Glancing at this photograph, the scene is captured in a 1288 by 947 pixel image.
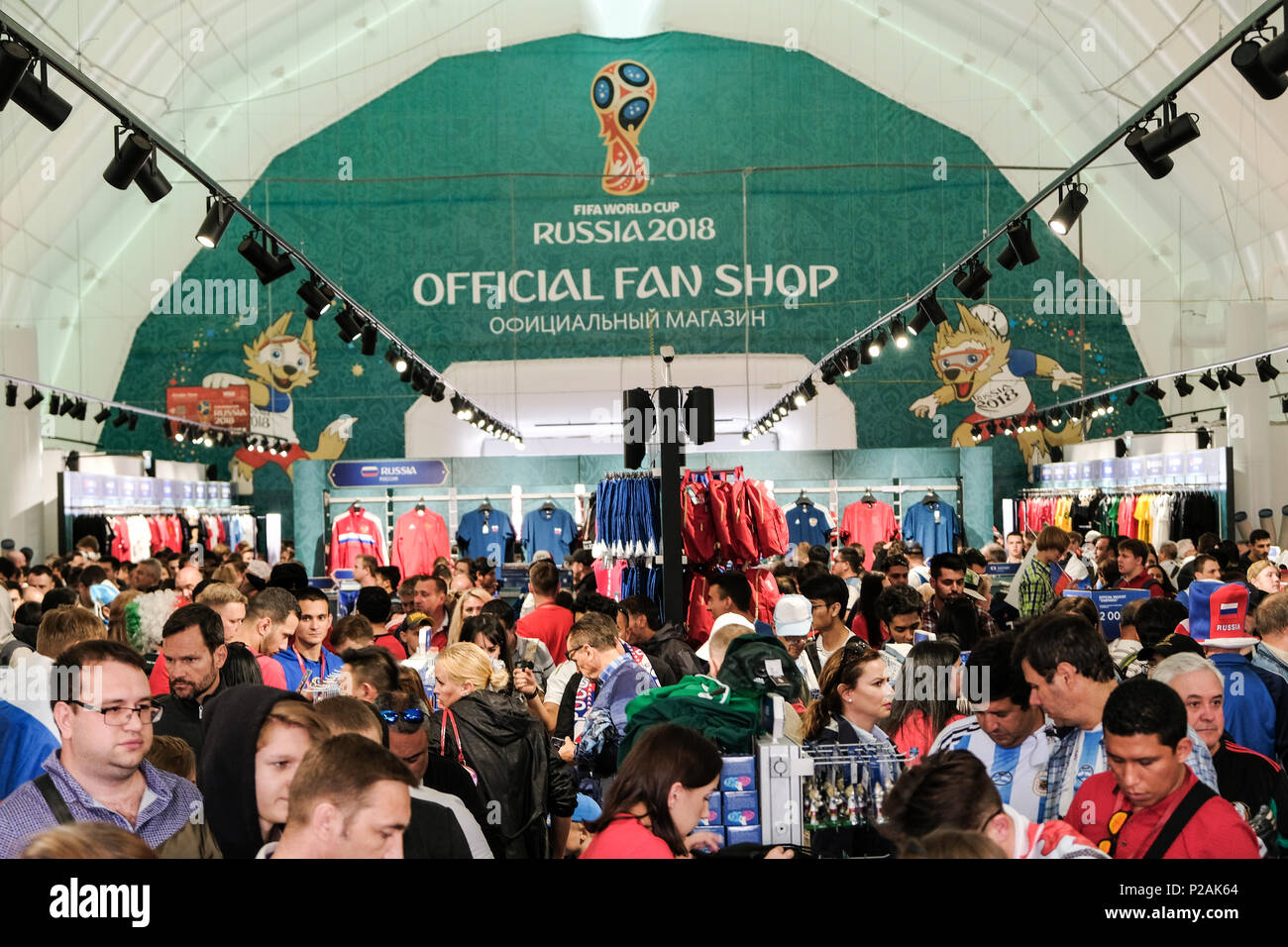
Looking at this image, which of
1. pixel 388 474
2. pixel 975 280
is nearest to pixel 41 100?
pixel 975 280

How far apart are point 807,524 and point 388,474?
17.6 feet

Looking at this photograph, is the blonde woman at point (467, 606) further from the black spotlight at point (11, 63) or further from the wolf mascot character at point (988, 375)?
the wolf mascot character at point (988, 375)

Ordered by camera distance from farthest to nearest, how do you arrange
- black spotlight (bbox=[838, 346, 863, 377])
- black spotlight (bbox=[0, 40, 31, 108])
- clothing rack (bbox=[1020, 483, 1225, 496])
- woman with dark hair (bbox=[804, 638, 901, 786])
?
clothing rack (bbox=[1020, 483, 1225, 496]) < black spotlight (bbox=[838, 346, 863, 377]) < black spotlight (bbox=[0, 40, 31, 108]) < woman with dark hair (bbox=[804, 638, 901, 786])

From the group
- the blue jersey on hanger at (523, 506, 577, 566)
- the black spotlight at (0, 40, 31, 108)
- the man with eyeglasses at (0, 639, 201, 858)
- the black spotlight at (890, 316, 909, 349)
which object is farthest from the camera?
the blue jersey on hanger at (523, 506, 577, 566)

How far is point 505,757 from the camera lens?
4562 millimetres

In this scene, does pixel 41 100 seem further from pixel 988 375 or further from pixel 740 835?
pixel 988 375

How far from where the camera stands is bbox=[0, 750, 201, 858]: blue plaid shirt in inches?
110

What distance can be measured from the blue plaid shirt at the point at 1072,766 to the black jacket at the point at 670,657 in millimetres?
2827

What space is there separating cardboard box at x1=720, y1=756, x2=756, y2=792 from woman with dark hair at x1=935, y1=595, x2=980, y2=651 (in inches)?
131

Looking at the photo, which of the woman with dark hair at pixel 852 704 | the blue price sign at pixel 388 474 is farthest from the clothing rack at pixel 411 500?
the woman with dark hair at pixel 852 704

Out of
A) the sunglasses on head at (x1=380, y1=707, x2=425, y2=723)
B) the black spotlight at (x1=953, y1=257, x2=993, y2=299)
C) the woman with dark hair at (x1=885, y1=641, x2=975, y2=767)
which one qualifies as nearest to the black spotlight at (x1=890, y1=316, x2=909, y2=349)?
the black spotlight at (x1=953, y1=257, x2=993, y2=299)

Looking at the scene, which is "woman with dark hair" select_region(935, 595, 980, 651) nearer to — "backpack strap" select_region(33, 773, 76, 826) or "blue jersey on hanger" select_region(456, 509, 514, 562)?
"backpack strap" select_region(33, 773, 76, 826)
